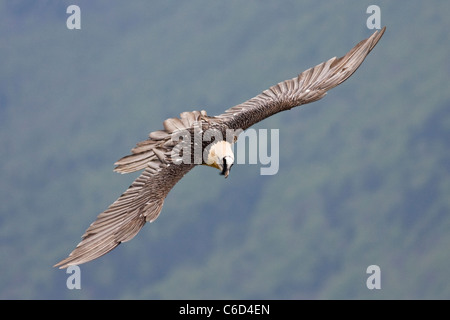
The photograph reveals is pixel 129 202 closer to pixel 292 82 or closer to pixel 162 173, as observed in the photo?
pixel 162 173

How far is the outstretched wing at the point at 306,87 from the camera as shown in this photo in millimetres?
13281

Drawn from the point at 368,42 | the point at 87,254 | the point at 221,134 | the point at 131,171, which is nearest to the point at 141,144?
the point at 131,171

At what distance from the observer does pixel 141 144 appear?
12.9m

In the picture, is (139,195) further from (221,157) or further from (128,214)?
(221,157)

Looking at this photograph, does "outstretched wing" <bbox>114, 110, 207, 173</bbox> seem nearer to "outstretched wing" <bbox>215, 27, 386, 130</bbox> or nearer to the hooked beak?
"outstretched wing" <bbox>215, 27, 386, 130</bbox>

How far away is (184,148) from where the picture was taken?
12.3 m

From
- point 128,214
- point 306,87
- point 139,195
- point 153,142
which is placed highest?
point 306,87

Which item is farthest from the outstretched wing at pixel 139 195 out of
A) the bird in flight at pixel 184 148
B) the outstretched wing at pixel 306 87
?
the outstretched wing at pixel 306 87

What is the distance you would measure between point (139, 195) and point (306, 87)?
3540mm

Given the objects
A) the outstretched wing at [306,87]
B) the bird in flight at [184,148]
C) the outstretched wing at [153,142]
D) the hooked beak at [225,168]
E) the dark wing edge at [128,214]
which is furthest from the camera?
the outstretched wing at [306,87]

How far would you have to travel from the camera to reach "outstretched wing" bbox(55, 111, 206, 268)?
11133 millimetres

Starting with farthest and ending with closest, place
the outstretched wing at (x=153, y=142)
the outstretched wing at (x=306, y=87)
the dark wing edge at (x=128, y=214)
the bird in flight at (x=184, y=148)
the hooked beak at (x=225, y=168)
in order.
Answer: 1. the outstretched wing at (x=306, y=87)
2. the outstretched wing at (x=153, y=142)
3. the hooked beak at (x=225, y=168)
4. the bird in flight at (x=184, y=148)
5. the dark wing edge at (x=128, y=214)

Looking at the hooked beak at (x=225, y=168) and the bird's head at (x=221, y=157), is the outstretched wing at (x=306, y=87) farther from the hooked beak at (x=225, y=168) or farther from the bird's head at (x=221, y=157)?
the hooked beak at (x=225, y=168)

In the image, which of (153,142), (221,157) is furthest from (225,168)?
(153,142)
